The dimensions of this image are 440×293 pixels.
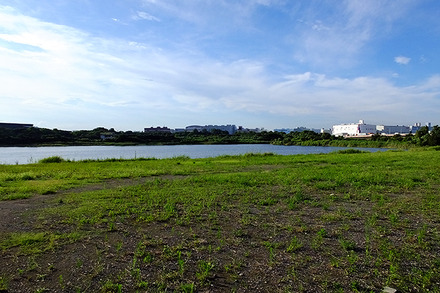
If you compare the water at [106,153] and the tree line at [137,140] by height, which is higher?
the tree line at [137,140]

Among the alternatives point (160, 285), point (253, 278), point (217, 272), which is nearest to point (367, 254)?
point (253, 278)

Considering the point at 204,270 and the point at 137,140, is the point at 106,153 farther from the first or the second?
the point at 204,270

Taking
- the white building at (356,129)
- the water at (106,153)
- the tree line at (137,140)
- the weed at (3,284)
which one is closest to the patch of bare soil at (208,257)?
the weed at (3,284)

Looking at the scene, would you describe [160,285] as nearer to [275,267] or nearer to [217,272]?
[217,272]

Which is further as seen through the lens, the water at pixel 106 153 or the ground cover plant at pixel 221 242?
the water at pixel 106 153

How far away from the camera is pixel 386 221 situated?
23.1 ft

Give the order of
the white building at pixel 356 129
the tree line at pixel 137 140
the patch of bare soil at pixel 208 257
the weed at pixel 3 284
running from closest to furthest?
1. the weed at pixel 3 284
2. the patch of bare soil at pixel 208 257
3. the tree line at pixel 137 140
4. the white building at pixel 356 129

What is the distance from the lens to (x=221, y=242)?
5.75 meters

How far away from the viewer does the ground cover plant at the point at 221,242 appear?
4270mm

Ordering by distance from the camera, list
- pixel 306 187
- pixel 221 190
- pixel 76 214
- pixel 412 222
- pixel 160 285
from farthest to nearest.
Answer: pixel 306 187, pixel 221 190, pixel 76 214, pixel 412 222, pixel 160 285

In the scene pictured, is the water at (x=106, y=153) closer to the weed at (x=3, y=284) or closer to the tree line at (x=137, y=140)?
Result: the tree line at (x=137, y=140)

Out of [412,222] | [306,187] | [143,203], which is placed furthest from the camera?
[306,187]

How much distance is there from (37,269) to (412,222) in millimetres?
7809

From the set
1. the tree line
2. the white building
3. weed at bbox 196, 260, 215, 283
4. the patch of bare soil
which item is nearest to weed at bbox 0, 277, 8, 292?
the patch of bare soil
